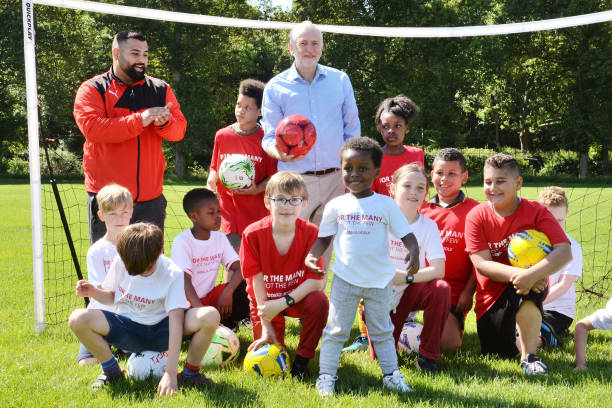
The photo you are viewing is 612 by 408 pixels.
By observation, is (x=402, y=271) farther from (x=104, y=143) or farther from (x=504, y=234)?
(x=104, y=143)

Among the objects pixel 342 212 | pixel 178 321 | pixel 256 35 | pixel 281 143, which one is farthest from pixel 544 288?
pixel 256 35

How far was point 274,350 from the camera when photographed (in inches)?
159

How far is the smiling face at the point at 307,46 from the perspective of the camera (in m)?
4.88

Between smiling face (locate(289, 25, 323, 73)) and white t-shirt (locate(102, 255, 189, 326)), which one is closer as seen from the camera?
white t-shirt (locate(102, 255, 189, 326))

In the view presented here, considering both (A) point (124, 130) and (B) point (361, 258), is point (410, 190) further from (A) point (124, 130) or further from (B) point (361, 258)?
(A) point (124, 130)

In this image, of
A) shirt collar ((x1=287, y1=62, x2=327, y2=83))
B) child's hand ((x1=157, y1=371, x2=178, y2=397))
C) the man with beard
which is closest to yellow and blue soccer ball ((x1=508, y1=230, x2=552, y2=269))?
shirt collar ((x1=287, y1=62, x2=327, y2=83))

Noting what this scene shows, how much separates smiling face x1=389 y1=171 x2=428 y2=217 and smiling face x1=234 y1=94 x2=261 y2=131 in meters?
1.82

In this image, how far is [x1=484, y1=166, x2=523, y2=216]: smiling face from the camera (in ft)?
13.8

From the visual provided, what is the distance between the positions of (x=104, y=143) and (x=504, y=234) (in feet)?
11.4

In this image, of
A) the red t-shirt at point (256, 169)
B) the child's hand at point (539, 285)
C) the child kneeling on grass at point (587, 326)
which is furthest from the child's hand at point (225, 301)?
the child kneeling on grass at point (587, 326)

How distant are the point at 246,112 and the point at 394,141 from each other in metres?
1.49

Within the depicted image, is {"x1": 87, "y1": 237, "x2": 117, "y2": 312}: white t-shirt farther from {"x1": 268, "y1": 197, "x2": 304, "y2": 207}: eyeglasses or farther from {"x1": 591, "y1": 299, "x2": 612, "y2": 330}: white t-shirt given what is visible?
{"x1": 591, "y1": 299, "x2": 612, "y2": 330}: white t-shirt

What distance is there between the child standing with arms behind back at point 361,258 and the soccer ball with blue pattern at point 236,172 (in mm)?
1595

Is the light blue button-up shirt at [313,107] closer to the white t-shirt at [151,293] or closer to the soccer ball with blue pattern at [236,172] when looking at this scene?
the soccer ball with blue pattern at [236,172]
